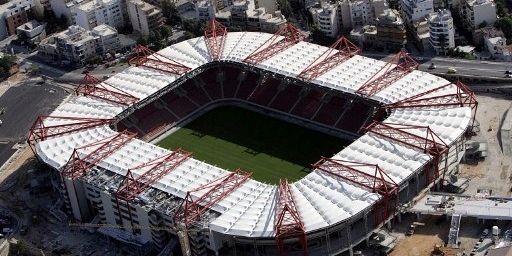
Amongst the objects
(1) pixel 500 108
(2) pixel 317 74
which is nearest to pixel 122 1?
(2) pixel 317 74

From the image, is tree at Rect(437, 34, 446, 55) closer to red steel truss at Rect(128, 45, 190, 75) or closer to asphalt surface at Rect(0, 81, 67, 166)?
red steel truss at Rect(128, 45, 190, 75)

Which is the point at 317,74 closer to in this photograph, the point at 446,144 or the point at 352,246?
the point at 446,144

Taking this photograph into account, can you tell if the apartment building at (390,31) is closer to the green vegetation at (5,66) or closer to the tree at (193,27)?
the tree at (193,27)

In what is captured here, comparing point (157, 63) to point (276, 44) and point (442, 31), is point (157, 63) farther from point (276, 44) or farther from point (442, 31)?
point (442, 31)

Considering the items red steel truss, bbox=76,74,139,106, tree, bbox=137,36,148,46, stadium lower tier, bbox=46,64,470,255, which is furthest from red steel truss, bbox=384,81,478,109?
tree, bbox=137,36,148,46

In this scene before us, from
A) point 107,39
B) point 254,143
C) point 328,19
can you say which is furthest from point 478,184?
point 107,39

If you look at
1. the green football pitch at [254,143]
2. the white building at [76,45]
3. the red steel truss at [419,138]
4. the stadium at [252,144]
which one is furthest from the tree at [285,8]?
the red steel truss at [419,138]
